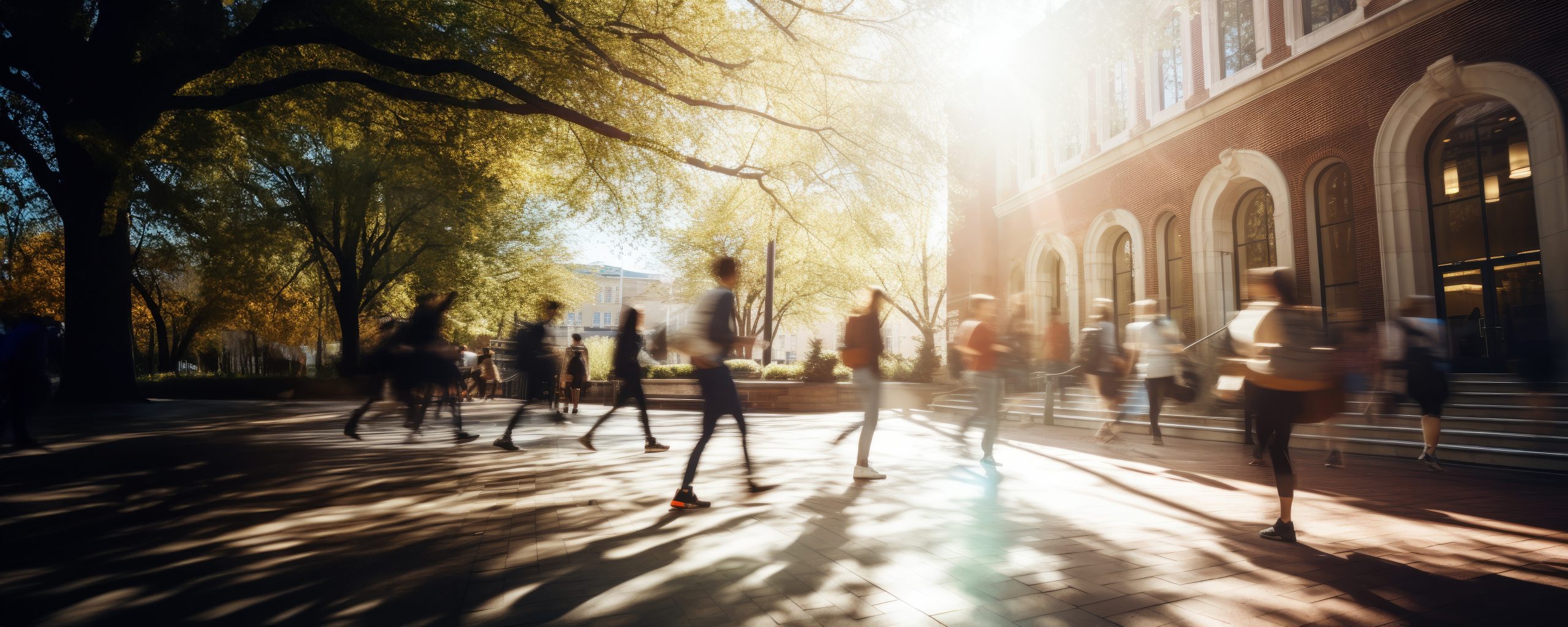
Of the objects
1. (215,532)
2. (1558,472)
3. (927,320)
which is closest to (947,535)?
(215,532)

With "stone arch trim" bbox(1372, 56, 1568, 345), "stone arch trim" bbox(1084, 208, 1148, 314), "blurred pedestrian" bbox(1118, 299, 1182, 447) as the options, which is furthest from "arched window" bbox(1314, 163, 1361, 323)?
"blurred pedestrian" bbox(1118, 299, 1182, 447)

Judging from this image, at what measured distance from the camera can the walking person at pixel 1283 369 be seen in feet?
14.6

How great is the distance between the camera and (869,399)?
22.2 ft

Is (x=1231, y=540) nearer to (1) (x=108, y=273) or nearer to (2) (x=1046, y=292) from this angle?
(1) (x=108, y=273)

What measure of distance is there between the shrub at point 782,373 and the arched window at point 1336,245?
1513 centimetres

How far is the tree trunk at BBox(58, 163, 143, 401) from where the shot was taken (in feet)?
48.7

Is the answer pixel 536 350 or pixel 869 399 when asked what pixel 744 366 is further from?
pixel 869 399

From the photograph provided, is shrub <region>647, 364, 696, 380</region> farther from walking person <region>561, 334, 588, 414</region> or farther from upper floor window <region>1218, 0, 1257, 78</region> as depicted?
upper floor window <region>1218, 0, 1257, 78</region>

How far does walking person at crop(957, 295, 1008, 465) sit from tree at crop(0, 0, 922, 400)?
5.31 metres

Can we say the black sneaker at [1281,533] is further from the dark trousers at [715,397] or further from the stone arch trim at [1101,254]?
the stone arch trim at [1101,254]

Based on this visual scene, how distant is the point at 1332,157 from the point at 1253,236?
2885 millimetres

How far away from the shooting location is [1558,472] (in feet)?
24.1

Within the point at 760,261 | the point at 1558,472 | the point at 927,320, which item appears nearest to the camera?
the point at 1558,472

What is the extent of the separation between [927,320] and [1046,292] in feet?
23.4
